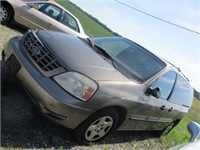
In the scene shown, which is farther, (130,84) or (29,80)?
(130,84)

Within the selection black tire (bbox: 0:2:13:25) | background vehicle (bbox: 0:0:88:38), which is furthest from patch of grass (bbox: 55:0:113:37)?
black tire (bbox: 0:2:13:25)

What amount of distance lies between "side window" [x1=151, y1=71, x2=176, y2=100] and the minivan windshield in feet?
0.57

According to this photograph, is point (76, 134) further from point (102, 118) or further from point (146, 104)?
point (146, 104)

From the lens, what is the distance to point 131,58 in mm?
5859

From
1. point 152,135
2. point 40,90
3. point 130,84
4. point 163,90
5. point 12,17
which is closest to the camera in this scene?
point 40,90

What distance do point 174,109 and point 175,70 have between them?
31.8 inches

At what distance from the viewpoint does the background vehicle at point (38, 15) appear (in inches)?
415

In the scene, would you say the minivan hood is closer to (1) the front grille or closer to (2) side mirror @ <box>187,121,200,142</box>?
(1) the front grille

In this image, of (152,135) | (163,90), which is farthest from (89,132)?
(152,135)

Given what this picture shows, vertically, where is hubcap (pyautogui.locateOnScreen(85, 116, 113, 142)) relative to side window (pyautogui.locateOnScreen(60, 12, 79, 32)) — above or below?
above

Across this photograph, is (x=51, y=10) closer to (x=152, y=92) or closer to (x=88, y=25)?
(x=152, y=92)

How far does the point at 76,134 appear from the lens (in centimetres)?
470

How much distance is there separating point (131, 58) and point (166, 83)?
3.06ft

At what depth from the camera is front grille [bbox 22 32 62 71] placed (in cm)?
446
